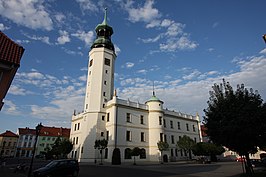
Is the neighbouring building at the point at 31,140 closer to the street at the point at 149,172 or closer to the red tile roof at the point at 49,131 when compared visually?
A: the red tile roof at the point at 49,131

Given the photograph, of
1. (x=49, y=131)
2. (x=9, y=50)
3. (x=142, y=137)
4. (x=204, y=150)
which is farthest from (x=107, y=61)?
(x=49, y=131)

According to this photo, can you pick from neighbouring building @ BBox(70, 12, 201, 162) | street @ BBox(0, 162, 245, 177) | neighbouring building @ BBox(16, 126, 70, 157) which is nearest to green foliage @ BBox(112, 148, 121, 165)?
neighbouring building @ BBox(70, 12, 201, 162)

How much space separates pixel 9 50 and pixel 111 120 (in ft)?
97.4

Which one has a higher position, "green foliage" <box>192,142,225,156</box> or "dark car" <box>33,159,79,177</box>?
"green foliage" <box>192,142,225,156</box>

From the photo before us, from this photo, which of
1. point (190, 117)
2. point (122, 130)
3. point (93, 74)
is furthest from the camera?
point (190, 117)

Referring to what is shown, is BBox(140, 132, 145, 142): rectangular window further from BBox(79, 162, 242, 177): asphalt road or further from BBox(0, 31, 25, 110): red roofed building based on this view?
BBox(0, 31, 25, 110): red roofed building

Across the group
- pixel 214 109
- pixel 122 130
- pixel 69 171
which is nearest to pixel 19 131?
pixel 122 130

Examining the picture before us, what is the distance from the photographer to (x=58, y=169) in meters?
15.5

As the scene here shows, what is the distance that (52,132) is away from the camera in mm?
85125

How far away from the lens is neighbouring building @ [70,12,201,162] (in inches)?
1537

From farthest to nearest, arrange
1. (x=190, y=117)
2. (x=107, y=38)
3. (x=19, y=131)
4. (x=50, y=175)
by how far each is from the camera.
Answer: (x=19, y=131) < (x=190, y=117) < (x=107, y=38) < (x=50, y=175)

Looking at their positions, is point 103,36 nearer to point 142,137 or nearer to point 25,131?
point 142,137

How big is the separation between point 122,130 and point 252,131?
1087 inches

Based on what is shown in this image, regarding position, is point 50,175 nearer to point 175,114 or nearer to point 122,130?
point 122,130
